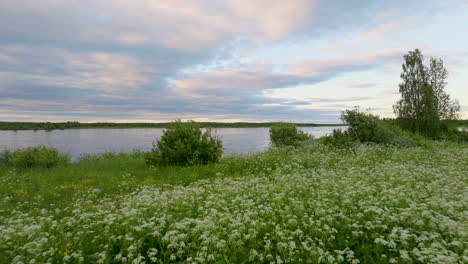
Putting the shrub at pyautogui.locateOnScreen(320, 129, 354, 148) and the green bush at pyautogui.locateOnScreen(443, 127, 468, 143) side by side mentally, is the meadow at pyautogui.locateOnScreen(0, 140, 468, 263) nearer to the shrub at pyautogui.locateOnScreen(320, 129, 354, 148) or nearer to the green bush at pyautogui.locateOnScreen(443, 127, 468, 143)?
the shrub at pyautogui.locateOnScreen(320, 129, 354, 148)

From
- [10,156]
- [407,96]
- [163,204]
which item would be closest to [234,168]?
[163,204]

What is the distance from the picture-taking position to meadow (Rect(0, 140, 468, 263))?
14.6 feet

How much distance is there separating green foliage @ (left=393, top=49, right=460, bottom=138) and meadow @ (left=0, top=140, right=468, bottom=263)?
20.8 metres

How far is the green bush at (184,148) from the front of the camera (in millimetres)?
Result: 15453

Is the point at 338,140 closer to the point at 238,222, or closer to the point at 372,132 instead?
the point at 372,132

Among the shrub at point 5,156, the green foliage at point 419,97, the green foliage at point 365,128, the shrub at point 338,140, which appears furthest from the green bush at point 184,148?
the green foliage at point 419,97

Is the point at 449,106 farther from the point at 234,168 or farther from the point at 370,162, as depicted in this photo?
the point at 234,168

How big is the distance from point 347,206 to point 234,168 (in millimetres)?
7830

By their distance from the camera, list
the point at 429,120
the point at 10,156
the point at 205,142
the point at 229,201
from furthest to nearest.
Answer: the point at 429,120 < the point at 10,156 < the point at 205,142 < the point at 229,201

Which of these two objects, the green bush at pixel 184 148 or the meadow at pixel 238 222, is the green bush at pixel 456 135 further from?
the green bush at pixel 184 148

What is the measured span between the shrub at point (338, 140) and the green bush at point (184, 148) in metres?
9.64

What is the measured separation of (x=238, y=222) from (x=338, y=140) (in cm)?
1784

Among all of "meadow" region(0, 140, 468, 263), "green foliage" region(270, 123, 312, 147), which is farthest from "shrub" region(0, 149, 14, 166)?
"green foliage" region(270, 123, 312, 147)

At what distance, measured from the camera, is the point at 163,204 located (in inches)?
247
